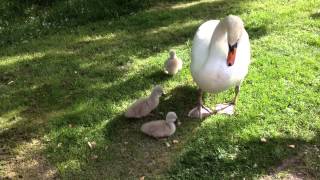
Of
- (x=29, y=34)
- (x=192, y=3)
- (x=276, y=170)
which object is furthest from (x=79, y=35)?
(x=276, y=170)

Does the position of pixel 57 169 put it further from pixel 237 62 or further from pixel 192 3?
pixel 192 3

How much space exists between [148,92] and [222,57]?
154 centimetres

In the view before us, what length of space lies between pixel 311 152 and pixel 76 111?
3.21 m

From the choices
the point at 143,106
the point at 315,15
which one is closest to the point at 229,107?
the point at 143,106

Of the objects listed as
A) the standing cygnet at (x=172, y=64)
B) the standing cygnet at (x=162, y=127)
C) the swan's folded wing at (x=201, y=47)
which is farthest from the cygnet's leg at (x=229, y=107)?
the standing cygnet at (x=172, y=64)

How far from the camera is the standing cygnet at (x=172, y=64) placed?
24.4ft

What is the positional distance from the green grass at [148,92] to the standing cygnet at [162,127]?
114 millimetres

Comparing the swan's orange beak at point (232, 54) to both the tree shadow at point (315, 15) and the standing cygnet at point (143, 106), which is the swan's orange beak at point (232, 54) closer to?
the standing cygnet at point (143, 106)

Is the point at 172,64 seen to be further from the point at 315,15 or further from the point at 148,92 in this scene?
the point at 315,15

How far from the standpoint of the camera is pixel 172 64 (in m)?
7.44

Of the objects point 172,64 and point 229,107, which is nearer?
point 229,107

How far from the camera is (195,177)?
577cm

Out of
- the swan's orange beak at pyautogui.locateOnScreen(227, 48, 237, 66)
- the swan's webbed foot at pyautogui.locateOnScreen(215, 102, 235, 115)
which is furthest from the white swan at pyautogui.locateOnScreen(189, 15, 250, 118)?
the swan's webbed foot at pyautogui.locateOnScreen(215, 102, 235, 115)

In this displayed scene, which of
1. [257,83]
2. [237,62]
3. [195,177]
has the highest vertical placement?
[237,62]
